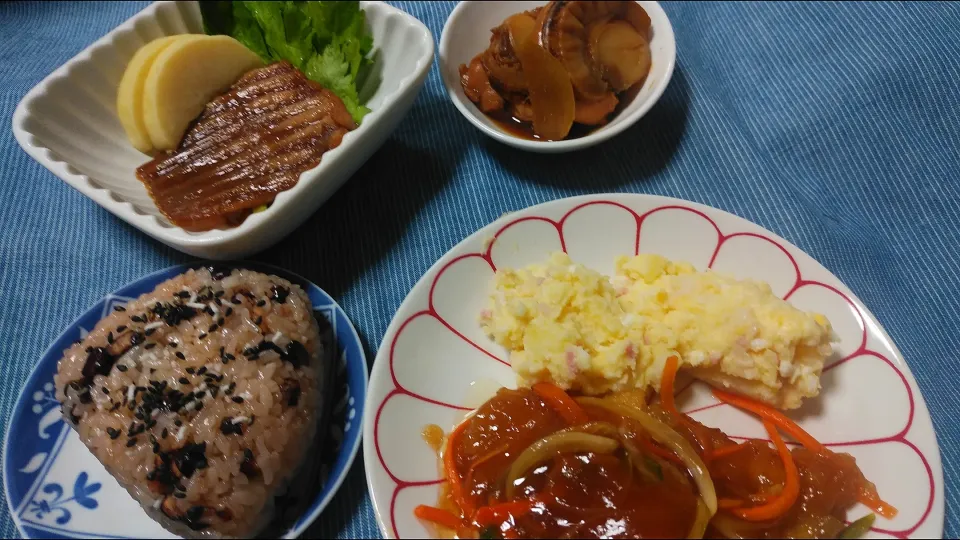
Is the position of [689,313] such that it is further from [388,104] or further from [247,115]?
[247,115]

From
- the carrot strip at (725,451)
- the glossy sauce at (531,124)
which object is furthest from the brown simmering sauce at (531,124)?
the carrot strip at (725,451)

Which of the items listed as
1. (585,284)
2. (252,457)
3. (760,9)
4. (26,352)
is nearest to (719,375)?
(585,284)

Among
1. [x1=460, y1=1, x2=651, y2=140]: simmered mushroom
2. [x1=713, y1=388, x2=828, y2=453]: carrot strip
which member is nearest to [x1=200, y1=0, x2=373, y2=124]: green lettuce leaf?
[x1=460, y1=1, x2=651, y2=140]: simmered mushroom

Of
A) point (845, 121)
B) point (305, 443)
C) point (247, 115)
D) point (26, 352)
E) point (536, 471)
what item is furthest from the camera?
point (845, 121)

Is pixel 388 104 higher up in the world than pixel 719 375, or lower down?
higher up

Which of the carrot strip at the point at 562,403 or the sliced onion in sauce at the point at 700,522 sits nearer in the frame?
the sliced onion in sauce at the point at 700,522

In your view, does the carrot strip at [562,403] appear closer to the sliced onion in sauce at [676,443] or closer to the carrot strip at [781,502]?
the sliced onion in sauce at [676,443]
